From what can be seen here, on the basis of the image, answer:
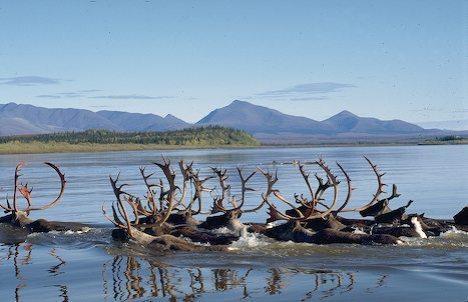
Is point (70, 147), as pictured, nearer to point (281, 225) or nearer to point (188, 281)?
point (281, 225)

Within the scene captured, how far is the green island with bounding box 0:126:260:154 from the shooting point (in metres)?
110

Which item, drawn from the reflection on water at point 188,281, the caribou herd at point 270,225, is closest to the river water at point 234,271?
the reflection on water at point 188,281

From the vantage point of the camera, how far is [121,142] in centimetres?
12138

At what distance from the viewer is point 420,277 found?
489 inches

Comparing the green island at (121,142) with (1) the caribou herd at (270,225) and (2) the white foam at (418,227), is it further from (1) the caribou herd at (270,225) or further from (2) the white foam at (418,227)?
(2) the white foam at (418,227)

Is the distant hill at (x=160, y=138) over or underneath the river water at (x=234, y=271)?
over

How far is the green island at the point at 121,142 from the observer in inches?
4343

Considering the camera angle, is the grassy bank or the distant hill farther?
the distant hill

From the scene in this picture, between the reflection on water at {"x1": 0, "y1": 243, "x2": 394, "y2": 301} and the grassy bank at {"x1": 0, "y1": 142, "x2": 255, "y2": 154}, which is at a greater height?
the grassy bank at {"x1": 0, "y1": 142, "x2": 255, "y2": 154}

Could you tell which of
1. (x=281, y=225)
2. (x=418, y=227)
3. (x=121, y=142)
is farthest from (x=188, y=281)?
(x=121, y=142)

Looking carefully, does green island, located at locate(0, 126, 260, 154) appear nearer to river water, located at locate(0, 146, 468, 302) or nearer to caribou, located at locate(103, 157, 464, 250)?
caribou, located at locate(103, 157, 464, 250)

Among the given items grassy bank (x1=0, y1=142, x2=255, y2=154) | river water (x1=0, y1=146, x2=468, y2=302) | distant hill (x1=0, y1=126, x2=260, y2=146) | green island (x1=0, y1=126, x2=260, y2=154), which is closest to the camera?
river water (x1=0, y1=146, x2=468, y2=302)

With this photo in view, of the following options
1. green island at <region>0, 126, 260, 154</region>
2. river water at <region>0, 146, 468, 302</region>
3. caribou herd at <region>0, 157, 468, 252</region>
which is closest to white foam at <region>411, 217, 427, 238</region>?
caribou herd at <region>0, 157, 468, 252</region>

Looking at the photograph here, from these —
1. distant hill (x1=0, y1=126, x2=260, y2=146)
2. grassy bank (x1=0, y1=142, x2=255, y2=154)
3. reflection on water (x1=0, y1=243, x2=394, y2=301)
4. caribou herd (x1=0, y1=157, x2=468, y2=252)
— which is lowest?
reflection on water (x1=0, y1=243, x2=394, y2=301)
